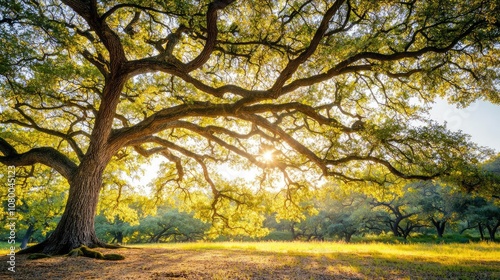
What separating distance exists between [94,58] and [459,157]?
36.3 feet

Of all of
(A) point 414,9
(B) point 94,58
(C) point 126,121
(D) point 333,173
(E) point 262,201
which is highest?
(A) point 414,9

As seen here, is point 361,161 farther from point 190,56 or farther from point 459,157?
point 190,56

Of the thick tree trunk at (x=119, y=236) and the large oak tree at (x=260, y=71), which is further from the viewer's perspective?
the thick tree trunk at (x=119, y=236)

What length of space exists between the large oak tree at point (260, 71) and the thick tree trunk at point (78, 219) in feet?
0.11

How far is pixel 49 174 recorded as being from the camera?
14.4 m

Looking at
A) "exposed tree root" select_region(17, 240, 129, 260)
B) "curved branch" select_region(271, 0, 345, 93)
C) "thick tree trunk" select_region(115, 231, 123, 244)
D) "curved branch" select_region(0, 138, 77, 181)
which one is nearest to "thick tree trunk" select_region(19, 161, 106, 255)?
"exposed tree root" select_region(17, 240, 129, 260)

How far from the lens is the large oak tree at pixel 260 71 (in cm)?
646

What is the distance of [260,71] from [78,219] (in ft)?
24.7

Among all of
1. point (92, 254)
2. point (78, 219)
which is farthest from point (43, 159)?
point (92, 254)

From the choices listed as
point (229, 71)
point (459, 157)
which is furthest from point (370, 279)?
point (229, 71)

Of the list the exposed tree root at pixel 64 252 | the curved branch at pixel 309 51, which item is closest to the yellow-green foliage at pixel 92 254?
the exposed tree root at pixel 64 252

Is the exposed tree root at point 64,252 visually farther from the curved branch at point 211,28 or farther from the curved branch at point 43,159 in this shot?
the curved branch at point 211,28

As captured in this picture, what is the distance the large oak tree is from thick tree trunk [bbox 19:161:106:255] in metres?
0.03

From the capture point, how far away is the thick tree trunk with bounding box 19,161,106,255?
754 centimetres
